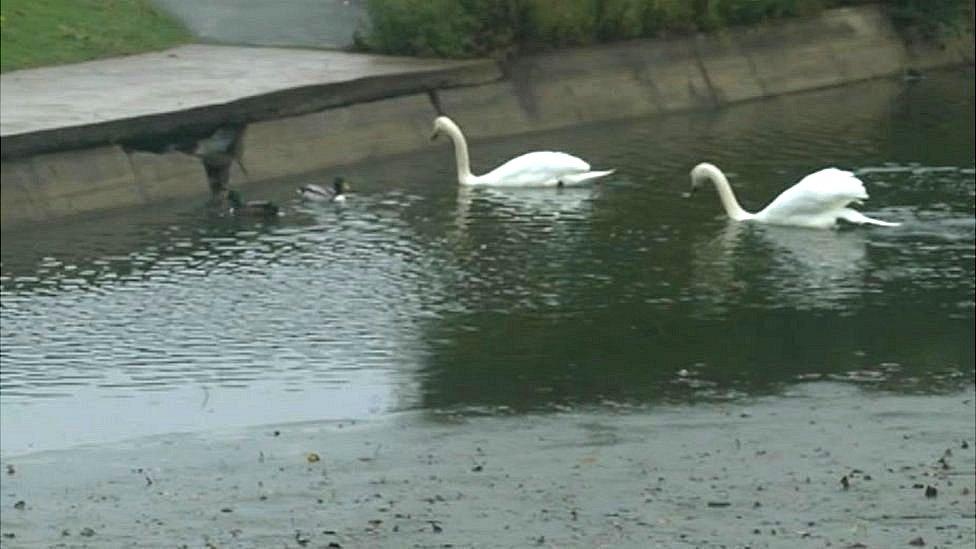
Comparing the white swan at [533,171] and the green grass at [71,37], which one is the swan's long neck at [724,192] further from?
the green grass at [71,37]

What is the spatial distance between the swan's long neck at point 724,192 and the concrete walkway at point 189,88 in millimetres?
3699

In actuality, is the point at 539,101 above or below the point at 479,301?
above

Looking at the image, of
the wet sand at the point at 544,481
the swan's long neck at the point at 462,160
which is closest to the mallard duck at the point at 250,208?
the swan's long neck at the point at 462,160

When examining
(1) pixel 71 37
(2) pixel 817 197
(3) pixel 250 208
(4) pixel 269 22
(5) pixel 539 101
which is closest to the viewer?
(2) pixel 817 197

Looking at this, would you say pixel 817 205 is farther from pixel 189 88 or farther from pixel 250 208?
pixel 189 88

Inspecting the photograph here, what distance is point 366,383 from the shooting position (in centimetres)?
1403

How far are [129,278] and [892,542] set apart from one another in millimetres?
8280

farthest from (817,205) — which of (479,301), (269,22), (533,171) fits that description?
(269,22)

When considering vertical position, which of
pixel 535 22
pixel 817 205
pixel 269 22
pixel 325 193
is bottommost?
pixel 817 205

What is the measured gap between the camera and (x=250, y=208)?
1961cm

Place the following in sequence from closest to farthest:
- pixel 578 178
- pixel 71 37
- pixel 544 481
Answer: pixel 544 481, pixel 578 178, pixel 71 37

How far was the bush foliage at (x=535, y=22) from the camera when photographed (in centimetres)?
2298

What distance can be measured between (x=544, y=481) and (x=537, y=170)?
9556 millimetres

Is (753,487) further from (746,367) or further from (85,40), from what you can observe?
(85,40)
